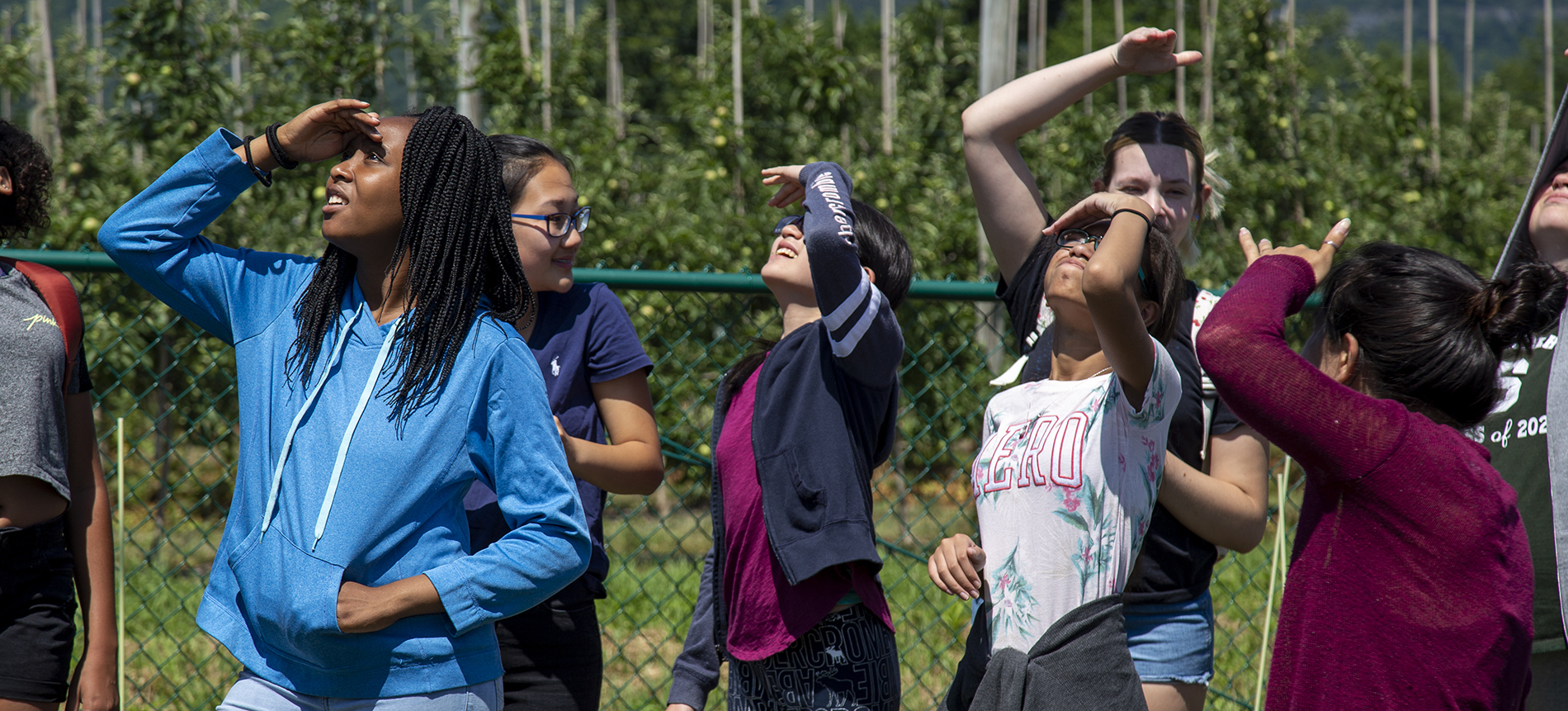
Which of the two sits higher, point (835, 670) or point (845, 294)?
point (845, 294)

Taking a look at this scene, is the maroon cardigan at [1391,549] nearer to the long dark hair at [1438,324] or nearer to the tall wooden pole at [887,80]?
the long dark hair at [1438,324]

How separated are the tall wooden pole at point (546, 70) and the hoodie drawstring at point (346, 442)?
6447 millimetres

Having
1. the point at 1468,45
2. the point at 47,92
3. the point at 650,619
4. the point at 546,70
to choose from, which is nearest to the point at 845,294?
the point at 650,619

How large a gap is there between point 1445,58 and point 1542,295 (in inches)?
1599

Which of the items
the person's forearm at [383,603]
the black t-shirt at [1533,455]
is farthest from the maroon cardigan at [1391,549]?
the person's forearm at [383,603]

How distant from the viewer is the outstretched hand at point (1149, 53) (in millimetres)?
2332

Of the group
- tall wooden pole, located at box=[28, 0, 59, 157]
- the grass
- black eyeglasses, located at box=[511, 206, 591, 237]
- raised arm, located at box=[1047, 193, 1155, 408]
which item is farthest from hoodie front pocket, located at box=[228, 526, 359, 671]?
tall wooden pole, located at box=[28, 0, 59, 157]

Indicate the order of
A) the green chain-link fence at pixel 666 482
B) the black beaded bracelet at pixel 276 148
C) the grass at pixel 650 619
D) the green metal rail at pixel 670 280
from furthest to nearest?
the grass at pixel 650 619, the green chain-link fence at pixel 666 482, the green metal rail at pixel 670 280, the black beaded bracelet at pixel 276 148

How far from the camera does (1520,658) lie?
1689 mm

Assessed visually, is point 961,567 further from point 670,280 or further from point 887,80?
point 887,80

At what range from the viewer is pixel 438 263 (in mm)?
1774

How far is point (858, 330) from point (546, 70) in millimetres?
8105

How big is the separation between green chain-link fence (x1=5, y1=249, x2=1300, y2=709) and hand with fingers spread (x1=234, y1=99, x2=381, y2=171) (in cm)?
111

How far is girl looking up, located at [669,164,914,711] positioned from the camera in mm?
2057
